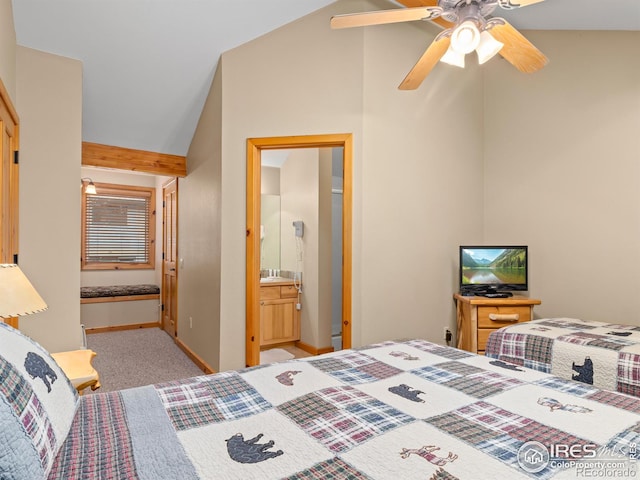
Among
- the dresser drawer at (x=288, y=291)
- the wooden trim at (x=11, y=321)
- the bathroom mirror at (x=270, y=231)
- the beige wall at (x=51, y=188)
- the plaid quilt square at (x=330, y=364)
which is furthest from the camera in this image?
the bathroom mirror at (x=270, y=231)

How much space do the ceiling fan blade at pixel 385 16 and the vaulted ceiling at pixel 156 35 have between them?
31.7 inches

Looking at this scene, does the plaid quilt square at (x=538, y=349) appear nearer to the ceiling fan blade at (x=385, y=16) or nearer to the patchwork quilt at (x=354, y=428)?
the patchwork quilt at (x=354, y=428)

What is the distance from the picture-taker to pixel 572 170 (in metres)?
3.35

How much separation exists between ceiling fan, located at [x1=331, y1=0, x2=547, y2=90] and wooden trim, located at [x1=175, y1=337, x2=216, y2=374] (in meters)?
2.98

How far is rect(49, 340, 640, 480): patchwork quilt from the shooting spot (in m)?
0.89

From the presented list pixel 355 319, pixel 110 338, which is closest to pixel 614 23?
pixel 355 319

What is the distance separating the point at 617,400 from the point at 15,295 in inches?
88.3

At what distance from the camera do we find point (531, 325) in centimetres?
268

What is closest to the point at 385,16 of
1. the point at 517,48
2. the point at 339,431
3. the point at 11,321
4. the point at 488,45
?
the point at 488,45

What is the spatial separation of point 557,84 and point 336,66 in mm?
1976

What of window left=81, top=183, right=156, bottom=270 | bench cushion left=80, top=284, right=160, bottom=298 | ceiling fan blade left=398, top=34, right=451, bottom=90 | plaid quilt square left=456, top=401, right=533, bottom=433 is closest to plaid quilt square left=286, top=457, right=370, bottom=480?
plaid quilt square left=456, top=401, right=533, bottom=433

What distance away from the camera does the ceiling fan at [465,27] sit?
6.21 feet

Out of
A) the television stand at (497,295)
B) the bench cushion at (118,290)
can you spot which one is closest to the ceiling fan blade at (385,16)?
the television stand at (497,295)

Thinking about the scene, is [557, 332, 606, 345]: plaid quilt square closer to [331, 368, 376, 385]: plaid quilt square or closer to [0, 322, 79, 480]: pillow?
[331, 368, 376, 385]: plaid quilt square
